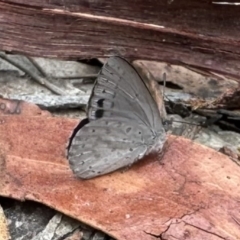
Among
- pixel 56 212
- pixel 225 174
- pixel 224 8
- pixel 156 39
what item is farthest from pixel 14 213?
pixel 224 8

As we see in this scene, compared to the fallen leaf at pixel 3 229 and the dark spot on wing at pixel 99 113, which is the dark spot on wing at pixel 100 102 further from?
the fallen leaf at pixel 3 229

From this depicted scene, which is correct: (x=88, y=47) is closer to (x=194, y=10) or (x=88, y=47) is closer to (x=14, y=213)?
(x=194, y=10)

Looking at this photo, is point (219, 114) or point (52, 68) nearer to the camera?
Result: point (219, 114)

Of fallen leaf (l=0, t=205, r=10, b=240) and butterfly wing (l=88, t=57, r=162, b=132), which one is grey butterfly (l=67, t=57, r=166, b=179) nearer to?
butterfly wing (l=88, t=57, r=162, b=132)

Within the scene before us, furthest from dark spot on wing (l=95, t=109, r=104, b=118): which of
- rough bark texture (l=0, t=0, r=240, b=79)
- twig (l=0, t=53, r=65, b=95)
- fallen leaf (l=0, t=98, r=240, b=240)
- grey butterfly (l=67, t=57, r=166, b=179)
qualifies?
twig (l=0, t=53, r=65, b=95)

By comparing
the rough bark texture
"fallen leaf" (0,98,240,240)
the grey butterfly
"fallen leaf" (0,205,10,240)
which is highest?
the rough bark texture
